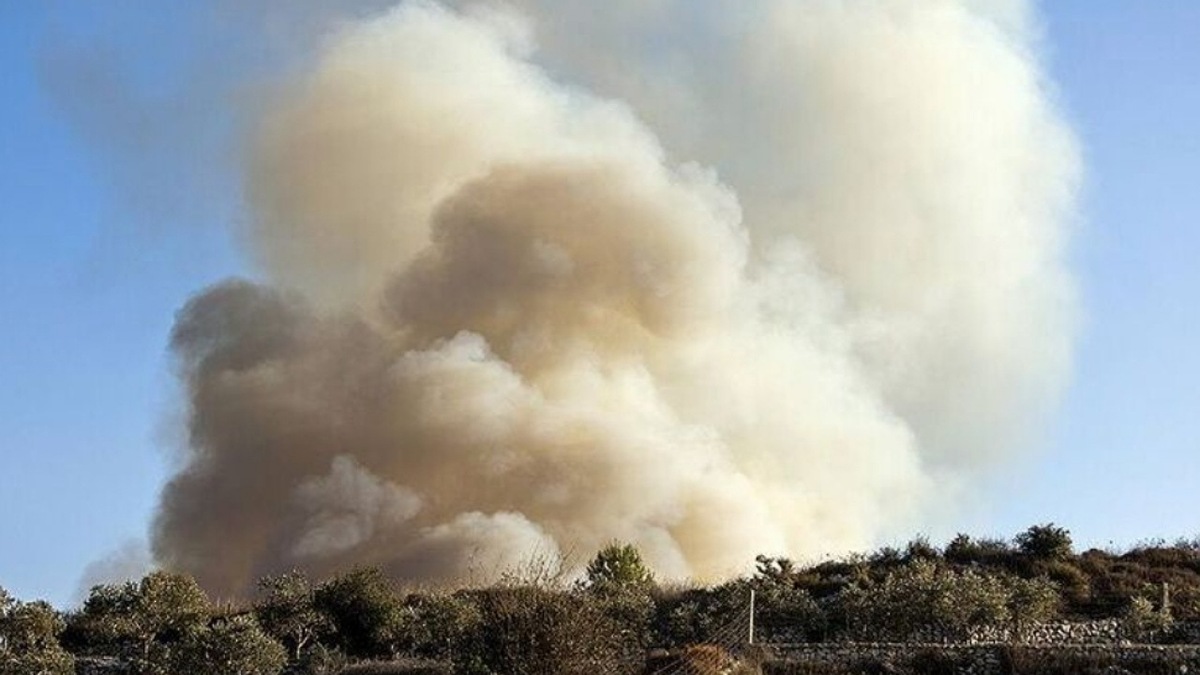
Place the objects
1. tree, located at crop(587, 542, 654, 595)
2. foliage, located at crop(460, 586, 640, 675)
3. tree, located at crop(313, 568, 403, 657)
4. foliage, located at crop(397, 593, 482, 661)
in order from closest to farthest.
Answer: foliage, located at crop(460, 586, 640, 675) → foliage, located at crop(397, 593, 482, 661) → tree, located at crop(313, 568, 403, 657) → tree, located at crop(587, 542, 654, 595)

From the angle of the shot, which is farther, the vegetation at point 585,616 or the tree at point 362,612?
the tree at point 362,612

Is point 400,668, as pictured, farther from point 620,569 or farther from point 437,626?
point 620,569

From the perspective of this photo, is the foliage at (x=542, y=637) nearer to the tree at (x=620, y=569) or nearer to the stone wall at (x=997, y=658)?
the stone wall at (x=997, y=658)

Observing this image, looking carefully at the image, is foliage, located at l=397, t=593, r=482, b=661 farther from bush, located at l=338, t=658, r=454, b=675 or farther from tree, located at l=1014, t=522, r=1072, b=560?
tree, located at l=1014, t=522, r=1072, b=560

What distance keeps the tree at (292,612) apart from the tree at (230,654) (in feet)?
7.84

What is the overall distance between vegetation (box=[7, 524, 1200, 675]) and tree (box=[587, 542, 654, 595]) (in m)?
0.42

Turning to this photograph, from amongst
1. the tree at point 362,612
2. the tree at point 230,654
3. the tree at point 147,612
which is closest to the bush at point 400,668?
the tree at point 230,654

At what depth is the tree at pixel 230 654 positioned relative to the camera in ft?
91.0

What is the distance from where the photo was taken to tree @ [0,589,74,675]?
95.0 feet

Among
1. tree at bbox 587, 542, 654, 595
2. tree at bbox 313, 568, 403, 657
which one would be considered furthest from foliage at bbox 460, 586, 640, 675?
tree at bbox 587, 542, 654, 595

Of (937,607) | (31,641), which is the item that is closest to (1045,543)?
(937,607)

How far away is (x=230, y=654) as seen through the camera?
27.9m

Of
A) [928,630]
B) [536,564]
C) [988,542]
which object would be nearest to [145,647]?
[536,564]

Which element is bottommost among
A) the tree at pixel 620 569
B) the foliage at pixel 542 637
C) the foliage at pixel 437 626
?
the foliage at pixel 542 637
